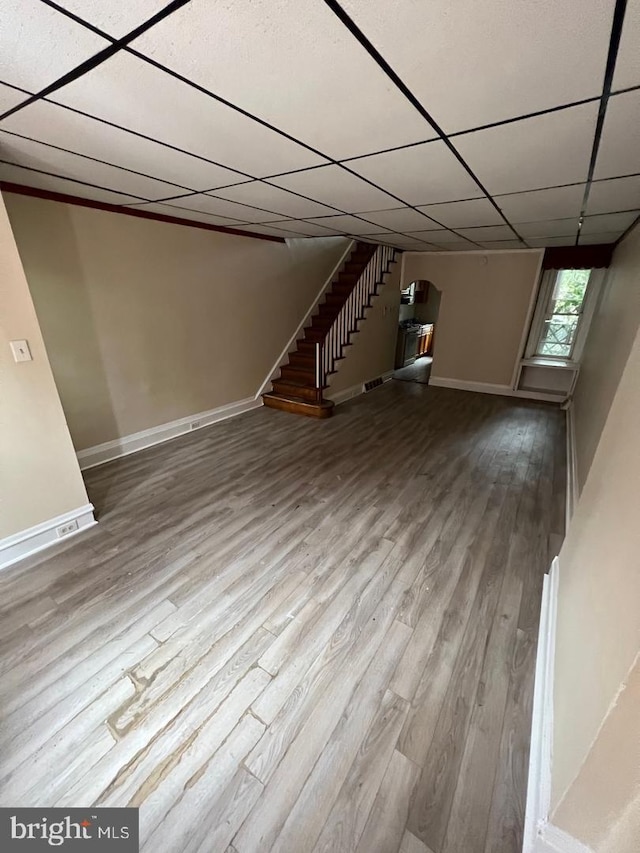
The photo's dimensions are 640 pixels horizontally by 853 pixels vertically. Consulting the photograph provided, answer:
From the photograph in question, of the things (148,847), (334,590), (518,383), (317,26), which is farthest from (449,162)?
(518,383)

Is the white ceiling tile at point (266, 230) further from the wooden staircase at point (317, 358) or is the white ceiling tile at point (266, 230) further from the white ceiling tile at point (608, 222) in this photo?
the white ceiling tile at point (608, 222)

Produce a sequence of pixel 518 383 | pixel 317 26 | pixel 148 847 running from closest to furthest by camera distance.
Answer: pixel 317 26 → pixel 148 847 → pixel 518 383

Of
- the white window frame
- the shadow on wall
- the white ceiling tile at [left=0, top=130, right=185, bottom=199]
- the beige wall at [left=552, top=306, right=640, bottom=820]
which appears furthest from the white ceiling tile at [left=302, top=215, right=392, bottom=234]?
the white window frame

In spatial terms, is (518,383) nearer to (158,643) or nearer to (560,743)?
(560,743)

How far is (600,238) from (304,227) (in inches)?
141

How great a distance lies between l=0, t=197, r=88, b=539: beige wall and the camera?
191 cm

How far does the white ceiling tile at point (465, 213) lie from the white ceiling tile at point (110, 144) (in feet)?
5.46

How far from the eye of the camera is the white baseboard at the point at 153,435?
130 inches

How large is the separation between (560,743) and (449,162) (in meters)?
2.57

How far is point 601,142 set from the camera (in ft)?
4.89

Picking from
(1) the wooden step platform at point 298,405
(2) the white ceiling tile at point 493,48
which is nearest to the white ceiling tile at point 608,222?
(2) the white ceiling tile at point 493,48

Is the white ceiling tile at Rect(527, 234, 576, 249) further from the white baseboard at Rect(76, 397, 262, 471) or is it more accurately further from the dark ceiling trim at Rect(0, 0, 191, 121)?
the dark ceiling trim at Rect(0, 0, 191, 121)

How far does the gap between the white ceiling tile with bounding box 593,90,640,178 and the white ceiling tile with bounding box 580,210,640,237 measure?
1.33 m

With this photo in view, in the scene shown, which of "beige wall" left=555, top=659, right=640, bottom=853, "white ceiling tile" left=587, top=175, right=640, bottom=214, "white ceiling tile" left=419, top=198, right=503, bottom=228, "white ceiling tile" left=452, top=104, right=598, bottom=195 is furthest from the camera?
"white ceiling tile" left=419, top=198, right=503, bottom=228
